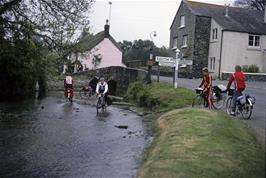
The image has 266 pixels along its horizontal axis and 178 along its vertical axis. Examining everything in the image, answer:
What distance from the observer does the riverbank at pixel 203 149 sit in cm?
1193

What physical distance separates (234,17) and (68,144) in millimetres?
44652

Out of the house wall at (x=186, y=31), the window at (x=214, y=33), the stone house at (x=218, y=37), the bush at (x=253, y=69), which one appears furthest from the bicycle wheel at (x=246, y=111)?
the window at (x=214, y=33)

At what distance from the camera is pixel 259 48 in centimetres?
5800

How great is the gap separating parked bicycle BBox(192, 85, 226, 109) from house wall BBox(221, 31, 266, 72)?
31854 mm

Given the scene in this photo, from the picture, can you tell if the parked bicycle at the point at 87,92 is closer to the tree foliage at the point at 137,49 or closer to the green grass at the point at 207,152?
the green grass at the point at 207,152

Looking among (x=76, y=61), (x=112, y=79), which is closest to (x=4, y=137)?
(x=76, y=61)

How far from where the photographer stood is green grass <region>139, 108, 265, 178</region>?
11867mm

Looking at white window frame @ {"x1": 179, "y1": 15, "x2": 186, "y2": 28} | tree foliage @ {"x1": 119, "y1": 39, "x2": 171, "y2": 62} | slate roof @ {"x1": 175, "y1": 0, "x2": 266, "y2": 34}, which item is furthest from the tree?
white window frame @ {"x1": 179, "y1": 15, "x2": 186, "y2": 28}

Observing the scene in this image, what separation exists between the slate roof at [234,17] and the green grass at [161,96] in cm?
2229

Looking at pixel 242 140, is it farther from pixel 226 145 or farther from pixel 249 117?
pixel 249 117

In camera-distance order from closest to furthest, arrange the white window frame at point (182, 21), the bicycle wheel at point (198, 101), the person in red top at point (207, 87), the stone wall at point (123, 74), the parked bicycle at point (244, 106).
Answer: the parked bicycle at point (244, 106) → the person in red top at point (207, 87) → the bicycle wheel at point (198, 101) → the stone wall at point (123, 74) → the white window frame at point (182, 21)

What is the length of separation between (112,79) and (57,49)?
12900mm

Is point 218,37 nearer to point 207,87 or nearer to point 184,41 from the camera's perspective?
point 184,41

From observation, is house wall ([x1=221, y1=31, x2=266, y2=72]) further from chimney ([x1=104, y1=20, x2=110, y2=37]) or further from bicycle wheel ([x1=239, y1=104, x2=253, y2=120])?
bicycle wheel ([x1=239, y1=104, x2=253, y2=120])
